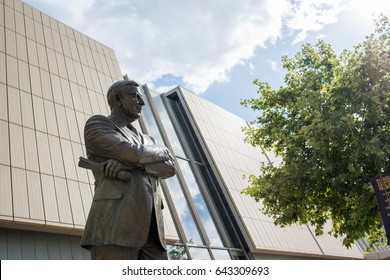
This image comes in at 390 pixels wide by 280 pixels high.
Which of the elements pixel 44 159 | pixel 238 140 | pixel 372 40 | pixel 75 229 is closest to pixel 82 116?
pixel 44 159

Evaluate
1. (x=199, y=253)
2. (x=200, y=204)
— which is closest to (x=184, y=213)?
(x=200, y=204)

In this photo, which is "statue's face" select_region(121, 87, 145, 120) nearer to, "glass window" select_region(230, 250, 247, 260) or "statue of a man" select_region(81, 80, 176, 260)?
"statue of a man" select_region(81, 80, 176, 260)

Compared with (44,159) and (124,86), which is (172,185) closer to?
(44,159)

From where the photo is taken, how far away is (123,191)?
280 cm

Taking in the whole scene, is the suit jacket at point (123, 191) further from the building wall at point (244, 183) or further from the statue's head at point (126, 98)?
the building wall at point (244, 183)

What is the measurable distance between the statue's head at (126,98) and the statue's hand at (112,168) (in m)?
0.62

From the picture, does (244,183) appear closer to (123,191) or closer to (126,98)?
(126,98)

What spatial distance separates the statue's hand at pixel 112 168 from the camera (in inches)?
111

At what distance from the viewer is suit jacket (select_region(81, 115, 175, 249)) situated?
105 inches

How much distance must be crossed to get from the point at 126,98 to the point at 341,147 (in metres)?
8.01

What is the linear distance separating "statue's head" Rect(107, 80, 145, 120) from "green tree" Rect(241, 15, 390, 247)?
23.2 feet

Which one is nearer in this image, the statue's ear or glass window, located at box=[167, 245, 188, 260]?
the statue's ear

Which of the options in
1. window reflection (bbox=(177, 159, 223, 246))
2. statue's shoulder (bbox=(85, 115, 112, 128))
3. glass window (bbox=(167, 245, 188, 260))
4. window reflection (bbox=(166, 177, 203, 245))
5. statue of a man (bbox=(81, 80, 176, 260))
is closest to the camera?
statue of a man (bbox=(81, 80, 176, 260))

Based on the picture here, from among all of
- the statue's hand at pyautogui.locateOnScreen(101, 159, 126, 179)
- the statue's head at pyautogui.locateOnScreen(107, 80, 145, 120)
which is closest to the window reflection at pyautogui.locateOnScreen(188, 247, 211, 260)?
the statue's head at pyautogui.locateOnScreen(107, 80, 145, 120)
